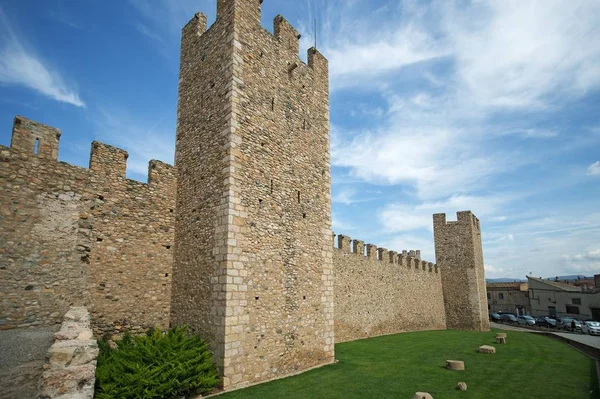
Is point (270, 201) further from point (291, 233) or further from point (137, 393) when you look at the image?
point (137, 393)

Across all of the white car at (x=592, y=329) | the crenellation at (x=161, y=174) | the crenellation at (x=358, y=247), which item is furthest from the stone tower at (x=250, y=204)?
the white car at (x=592, y=329)

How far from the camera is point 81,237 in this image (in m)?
9.22

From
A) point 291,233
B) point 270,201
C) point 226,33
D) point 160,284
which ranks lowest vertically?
point 160,284

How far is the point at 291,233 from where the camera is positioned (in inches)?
436

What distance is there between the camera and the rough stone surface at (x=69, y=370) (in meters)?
4.64

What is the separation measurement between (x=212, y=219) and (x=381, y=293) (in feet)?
47.1

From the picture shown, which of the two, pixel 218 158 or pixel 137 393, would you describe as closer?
pixel 137 393

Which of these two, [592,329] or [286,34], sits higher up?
[286,34]

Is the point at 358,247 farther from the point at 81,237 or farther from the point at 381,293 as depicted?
the point at 81,237

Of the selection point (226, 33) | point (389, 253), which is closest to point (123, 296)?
point (226, 33)

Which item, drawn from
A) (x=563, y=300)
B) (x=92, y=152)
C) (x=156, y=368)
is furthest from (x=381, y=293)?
(x=563, y=300)

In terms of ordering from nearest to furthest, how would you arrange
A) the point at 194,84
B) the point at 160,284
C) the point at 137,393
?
the point at 137,393 < the point at 160,284 < the point at 194,84

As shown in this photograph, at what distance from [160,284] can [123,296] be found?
1.06 metres

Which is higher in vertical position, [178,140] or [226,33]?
[226,33]
